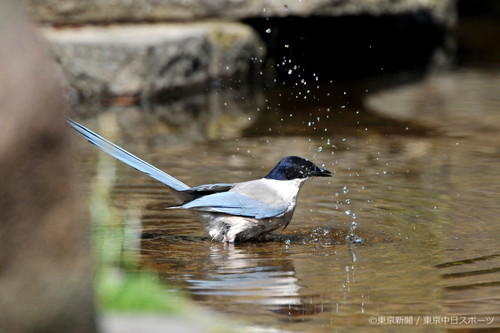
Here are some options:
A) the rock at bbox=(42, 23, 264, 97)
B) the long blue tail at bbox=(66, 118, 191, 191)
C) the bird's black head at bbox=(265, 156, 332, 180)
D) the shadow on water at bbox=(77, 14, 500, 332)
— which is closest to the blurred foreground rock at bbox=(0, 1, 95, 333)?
the shadow on water at bbox=(77, 14, 500, 332)

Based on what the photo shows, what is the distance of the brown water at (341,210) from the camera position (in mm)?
3781

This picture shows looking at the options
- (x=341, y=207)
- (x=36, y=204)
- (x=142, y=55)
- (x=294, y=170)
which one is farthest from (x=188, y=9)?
(x=36, y=204)

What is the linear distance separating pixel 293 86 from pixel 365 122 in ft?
8.54

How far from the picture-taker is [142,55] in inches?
368

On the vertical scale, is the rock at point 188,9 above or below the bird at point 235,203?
above

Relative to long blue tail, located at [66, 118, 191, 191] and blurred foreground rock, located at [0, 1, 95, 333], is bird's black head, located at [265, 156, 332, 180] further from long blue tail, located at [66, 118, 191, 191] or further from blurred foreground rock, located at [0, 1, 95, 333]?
blurred foreground rock, located at [0, 1, 95, 333]

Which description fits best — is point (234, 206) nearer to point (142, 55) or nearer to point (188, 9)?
point (142, 55)

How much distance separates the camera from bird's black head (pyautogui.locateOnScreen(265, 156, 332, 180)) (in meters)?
5.10

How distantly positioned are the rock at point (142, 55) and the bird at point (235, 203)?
14.2 ft

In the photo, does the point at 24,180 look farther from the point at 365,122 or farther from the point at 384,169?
the point at 365,122

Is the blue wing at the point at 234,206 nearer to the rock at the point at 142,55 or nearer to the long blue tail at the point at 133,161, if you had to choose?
the long blue tail at the point at 133,161

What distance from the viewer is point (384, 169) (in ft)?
21.8

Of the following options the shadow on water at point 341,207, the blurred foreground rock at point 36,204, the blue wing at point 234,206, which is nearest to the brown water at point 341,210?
the shadow on water at point 341,207

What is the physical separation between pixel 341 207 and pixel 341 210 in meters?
0.08
